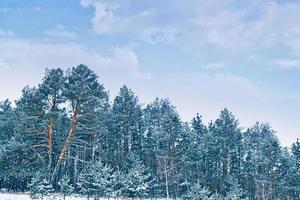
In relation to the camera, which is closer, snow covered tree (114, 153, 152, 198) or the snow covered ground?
the snow covered ground

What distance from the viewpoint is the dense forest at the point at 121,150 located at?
40.1 metres

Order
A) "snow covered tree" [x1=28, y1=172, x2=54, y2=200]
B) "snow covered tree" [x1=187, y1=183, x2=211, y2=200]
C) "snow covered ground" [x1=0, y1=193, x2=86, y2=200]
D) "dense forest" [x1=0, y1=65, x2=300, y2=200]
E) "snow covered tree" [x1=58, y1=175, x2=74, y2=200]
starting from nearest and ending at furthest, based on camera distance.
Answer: "snow covered ground" [x1=0, y1=193, x2=86, y2=200] < "snow covered tree" [x1=28, y1=172, x2=54, y2=200] < "snow covered tree" [x1=58, y1=175, x2=74, y2=200] < "dense forest" [x1=0, y1=65, x2=300, y2=200] < "snow covered tree" [x1=187, y1=183, x2=211, y2=200]

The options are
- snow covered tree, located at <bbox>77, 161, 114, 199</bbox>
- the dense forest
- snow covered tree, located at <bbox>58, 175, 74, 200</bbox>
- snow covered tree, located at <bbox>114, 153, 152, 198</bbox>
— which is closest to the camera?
snow covered tree, located at <bbox>58, 175, 74, 200</bbox>

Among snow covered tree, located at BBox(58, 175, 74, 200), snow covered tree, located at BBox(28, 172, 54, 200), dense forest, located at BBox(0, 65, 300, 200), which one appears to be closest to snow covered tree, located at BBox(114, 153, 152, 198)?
dense forest, located at BBox(0, 65, 300, 200)

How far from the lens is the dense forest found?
40062mm

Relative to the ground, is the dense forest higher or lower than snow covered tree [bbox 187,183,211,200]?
higher

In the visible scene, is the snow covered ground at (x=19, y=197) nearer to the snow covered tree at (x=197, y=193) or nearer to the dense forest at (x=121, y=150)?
the dense forest at (x=121, y=150)

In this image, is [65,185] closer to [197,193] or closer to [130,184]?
[130,184]

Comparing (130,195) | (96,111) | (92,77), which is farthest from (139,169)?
(92,77)

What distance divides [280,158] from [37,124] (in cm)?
4318

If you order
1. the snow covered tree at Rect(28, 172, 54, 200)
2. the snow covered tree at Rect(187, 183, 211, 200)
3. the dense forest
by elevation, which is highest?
the dense forest

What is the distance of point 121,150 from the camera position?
57.4 metres

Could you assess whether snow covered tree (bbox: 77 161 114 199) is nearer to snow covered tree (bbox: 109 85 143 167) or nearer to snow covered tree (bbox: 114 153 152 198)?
snow covered tree (bbox: 114 153 152 198)

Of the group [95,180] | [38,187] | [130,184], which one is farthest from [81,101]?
[130,184]
